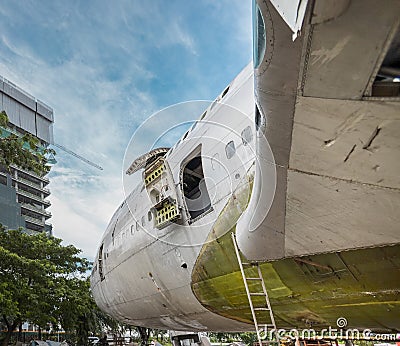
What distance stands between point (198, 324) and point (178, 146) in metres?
3.82

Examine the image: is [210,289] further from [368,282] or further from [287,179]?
[287,179]

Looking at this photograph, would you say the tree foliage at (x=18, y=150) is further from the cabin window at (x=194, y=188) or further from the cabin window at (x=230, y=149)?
the cabin window at (x=230, y=149)

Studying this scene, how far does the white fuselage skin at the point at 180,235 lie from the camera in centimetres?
598

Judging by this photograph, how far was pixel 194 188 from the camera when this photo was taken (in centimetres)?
783

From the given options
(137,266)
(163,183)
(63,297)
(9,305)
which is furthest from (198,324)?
(63,297)

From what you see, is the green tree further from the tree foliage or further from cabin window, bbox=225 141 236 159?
cabin window, bbox=225 141 236 159

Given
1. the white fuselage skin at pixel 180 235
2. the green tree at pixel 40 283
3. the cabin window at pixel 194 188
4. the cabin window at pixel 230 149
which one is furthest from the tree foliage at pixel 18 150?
the cabin window at pixel 230 149

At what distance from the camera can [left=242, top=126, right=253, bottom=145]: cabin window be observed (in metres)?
5.60

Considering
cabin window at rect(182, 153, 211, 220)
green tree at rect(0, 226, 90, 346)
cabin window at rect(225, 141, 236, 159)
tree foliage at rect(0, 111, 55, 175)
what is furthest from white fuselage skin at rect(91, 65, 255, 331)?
green tree at rect(0, 226, 90, 346)

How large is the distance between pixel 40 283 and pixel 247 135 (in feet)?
60.0

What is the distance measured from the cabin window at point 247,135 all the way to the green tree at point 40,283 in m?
14.0

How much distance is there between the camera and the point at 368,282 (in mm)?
4301

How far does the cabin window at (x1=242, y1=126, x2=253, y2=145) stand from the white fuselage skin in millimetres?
19

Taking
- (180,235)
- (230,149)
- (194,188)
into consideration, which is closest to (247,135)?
(230,149)
